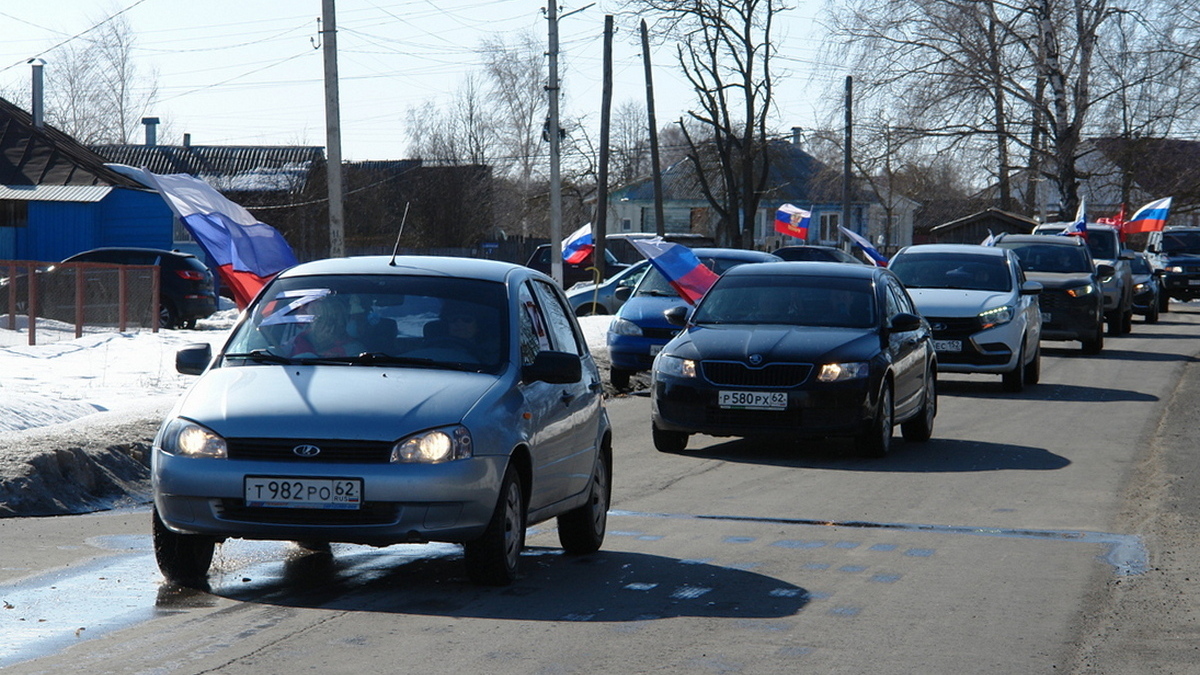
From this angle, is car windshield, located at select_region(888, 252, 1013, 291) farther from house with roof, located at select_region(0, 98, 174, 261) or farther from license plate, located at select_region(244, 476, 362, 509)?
house with roof, located at select_region(0, 98, 174, 261)

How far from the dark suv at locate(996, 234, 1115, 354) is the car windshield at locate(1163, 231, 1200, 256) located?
19.3 m

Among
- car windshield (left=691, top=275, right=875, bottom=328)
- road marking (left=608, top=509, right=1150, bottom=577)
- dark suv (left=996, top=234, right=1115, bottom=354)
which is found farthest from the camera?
dark suv (left=996, top=234, right=1115, bottom=354)

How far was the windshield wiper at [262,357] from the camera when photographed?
7.26 meters

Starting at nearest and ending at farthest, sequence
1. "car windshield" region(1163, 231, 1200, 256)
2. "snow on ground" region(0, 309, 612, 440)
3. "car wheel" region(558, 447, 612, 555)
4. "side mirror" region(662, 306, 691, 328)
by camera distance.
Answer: "car wheel" region(558, 447, 612, 555) → "snow on ground" region(0, 309, 612, 440) → "side mirror" region(662, 306, 691, 328) → "car windshield" region(1163, 231, 1200, 256)

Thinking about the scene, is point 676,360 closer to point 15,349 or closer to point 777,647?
point 777,647

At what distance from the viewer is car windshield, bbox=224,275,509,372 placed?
730 cm

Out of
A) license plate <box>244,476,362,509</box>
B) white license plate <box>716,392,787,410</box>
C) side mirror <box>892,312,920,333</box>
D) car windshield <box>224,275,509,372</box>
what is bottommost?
white license plate <box>716,392,787,410</box>

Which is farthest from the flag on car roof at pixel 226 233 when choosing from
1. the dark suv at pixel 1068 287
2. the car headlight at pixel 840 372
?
the dark suv at pixel 1068 287

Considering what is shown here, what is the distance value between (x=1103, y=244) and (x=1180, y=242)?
38.3 feet

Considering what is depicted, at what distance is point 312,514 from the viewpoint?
644cm

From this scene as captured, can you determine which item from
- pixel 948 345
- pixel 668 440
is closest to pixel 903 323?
pixel 668 440

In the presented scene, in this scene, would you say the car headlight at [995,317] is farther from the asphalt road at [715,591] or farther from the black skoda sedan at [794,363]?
the asphalt road at [715,591]

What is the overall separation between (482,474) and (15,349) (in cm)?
1592

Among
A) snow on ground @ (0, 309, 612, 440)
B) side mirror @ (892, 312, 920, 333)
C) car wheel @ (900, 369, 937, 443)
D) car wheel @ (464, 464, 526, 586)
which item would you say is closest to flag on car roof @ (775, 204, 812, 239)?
snow on ground @ (0, 309, 612, 440)
